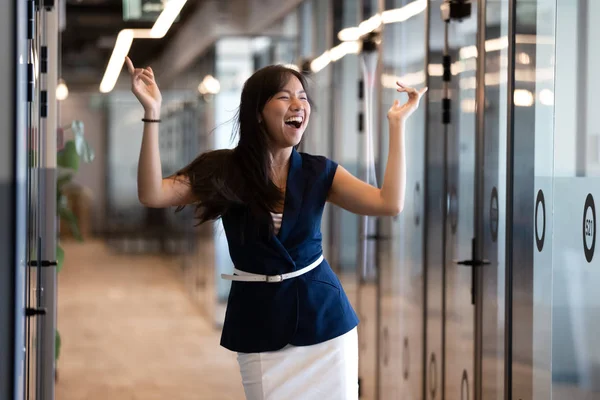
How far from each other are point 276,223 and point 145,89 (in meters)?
0.48

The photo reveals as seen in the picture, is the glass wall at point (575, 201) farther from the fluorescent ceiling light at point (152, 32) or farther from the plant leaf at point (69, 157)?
the plant leaf at point (69, 157)

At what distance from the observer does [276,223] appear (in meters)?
2.40

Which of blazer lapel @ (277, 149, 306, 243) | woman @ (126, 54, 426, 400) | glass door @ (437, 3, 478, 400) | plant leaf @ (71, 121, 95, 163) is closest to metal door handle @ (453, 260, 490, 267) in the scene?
glass door @ (437, 3, 478, 400)

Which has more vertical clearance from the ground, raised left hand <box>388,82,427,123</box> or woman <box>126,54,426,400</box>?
raised left hand <box>388,82,427,123</box>

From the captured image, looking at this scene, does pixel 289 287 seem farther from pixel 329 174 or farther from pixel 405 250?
pixel 405 250

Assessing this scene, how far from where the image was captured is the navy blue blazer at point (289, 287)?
7.84 feet

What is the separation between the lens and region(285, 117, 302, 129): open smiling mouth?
240 centimetres

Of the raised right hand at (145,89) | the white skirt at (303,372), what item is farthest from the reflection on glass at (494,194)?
the raised right hand at (145,89)

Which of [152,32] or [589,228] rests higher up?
[152,32]

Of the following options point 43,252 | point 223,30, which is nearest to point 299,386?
point 43,252

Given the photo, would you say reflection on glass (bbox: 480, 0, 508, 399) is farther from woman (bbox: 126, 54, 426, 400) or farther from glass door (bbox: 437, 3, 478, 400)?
woman (bbox: 126, 54, 426, 400)

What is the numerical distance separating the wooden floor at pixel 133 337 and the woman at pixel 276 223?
A: 2.86 metres

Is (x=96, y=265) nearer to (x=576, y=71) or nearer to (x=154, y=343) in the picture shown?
(x=154, y=343)

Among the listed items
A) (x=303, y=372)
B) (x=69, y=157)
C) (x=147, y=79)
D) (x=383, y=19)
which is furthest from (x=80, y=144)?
(x=303, y=372)
